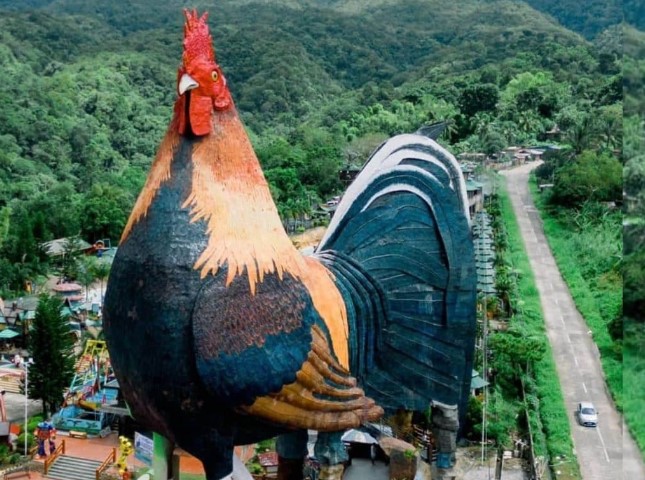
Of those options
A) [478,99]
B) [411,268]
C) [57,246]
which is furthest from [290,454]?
[478,99]

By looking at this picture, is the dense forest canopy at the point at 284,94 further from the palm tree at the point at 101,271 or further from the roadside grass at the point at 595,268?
the roadside grass at the point at 595,268

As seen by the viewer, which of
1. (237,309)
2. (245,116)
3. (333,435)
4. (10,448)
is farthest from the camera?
(245,116)

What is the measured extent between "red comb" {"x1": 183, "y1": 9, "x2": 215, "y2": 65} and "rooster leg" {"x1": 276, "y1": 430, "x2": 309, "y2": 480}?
324cm

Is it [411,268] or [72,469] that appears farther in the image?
[72,469]

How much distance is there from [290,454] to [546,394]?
7.95 m

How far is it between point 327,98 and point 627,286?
59936 millimetres

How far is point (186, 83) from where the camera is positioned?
17.4 ft

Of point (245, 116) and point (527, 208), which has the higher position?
point (245, 116)

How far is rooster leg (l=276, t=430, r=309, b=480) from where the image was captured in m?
7.09

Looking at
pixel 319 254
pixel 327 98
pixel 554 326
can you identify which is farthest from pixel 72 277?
pixel 327 98

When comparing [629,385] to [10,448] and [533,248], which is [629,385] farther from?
[533,248]

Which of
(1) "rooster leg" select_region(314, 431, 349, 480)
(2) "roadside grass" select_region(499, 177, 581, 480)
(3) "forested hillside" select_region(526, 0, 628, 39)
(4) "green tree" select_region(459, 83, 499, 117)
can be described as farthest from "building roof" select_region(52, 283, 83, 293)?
(3) "forested hillside" select_region(526, 0, 628, 39)

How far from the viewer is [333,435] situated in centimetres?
625

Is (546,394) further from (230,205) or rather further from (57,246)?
(57,246)
